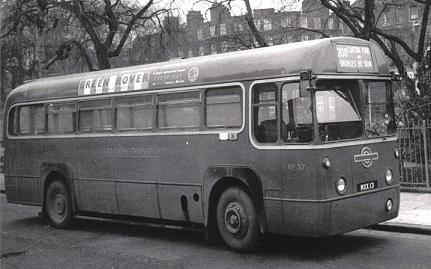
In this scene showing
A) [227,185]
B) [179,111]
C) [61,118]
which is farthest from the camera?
[61,118]

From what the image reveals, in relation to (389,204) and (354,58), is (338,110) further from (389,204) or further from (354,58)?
(389,204)

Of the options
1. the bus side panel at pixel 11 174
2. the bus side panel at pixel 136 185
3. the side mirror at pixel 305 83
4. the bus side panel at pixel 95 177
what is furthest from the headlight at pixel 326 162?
the bus side panel at pixel 11 174

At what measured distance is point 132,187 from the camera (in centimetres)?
982

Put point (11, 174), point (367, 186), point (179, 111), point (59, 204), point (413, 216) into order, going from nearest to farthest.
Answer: point (367, 186), point (179, 111), point (413, 216), point (59, 204), point (11, 174)

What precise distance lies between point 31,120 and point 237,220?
5.95m

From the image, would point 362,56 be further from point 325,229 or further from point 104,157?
point 104,157

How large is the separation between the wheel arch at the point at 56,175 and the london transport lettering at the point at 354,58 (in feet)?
19.1

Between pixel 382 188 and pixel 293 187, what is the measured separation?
144cm

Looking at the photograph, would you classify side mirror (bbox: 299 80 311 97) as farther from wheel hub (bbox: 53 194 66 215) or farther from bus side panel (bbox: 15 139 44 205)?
bus side panel (bbox: 15 139 44 205)

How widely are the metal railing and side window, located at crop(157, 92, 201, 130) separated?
6091 millimetres

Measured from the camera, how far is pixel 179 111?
9.05 meters

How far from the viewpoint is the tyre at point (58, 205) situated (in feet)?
37.0

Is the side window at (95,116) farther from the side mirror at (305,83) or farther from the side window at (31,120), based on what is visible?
the side mirror at (305,83)

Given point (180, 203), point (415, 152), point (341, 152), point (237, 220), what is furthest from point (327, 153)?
point (415, 152)
